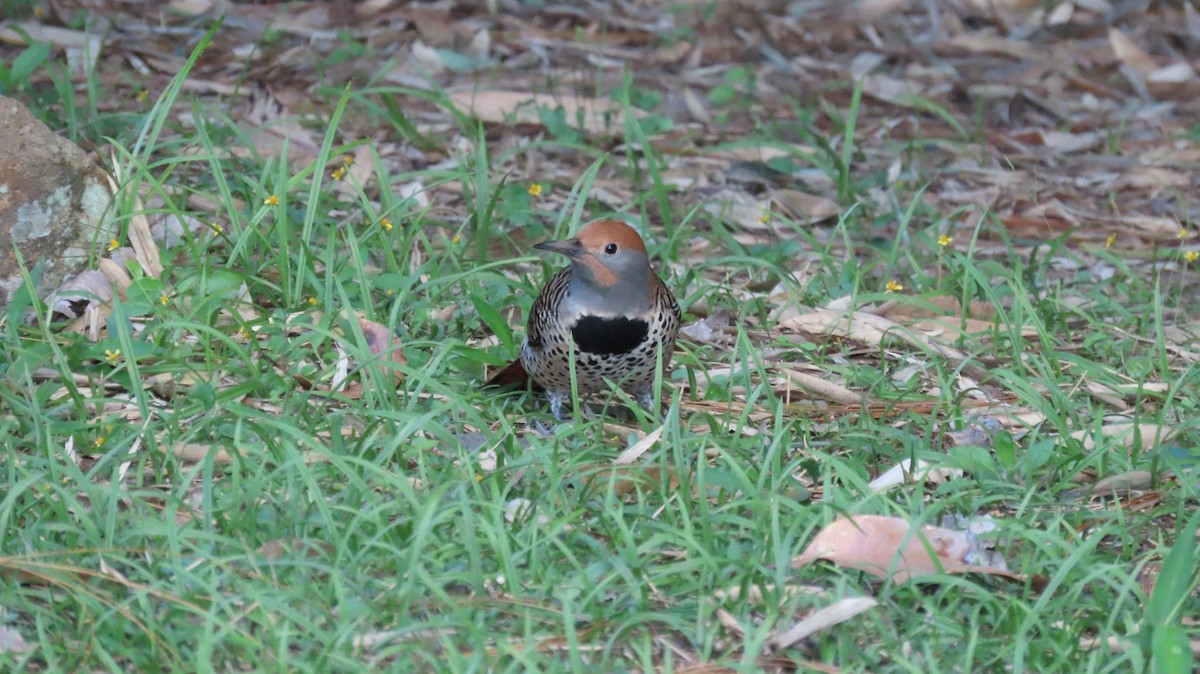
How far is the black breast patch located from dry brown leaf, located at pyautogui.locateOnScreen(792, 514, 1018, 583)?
43.2 inches

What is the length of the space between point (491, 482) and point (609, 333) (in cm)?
87

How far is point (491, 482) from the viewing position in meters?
3.84

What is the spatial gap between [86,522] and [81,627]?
33 cm

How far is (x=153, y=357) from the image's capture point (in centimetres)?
472

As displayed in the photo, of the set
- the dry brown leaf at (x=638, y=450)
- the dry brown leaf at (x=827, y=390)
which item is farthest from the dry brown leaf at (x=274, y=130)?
the dry brown leaf at (x=638, y=450)

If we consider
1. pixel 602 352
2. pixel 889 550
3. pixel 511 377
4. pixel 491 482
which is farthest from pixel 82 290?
pixel 889 550

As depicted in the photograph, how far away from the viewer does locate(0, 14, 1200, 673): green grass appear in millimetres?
3322

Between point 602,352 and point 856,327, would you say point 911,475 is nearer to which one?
point 602,352

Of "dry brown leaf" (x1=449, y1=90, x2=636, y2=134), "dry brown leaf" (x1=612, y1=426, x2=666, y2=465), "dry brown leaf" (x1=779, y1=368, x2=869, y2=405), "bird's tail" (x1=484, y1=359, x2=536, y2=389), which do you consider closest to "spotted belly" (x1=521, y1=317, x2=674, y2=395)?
"bird's tail" (x1=484, y1=359, x2=536, y2=389)

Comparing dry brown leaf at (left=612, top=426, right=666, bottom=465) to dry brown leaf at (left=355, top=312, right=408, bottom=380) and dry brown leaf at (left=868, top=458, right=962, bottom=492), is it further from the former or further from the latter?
dry brown leaf at (left=355, top=312, right=408, bottom=380)

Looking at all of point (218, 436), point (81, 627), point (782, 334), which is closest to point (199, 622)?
point (81, 627)

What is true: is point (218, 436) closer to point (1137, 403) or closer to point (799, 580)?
point (799, 580)

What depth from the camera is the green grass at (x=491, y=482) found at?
332 centimetres

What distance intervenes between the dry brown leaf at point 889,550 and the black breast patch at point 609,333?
110 centimetres
